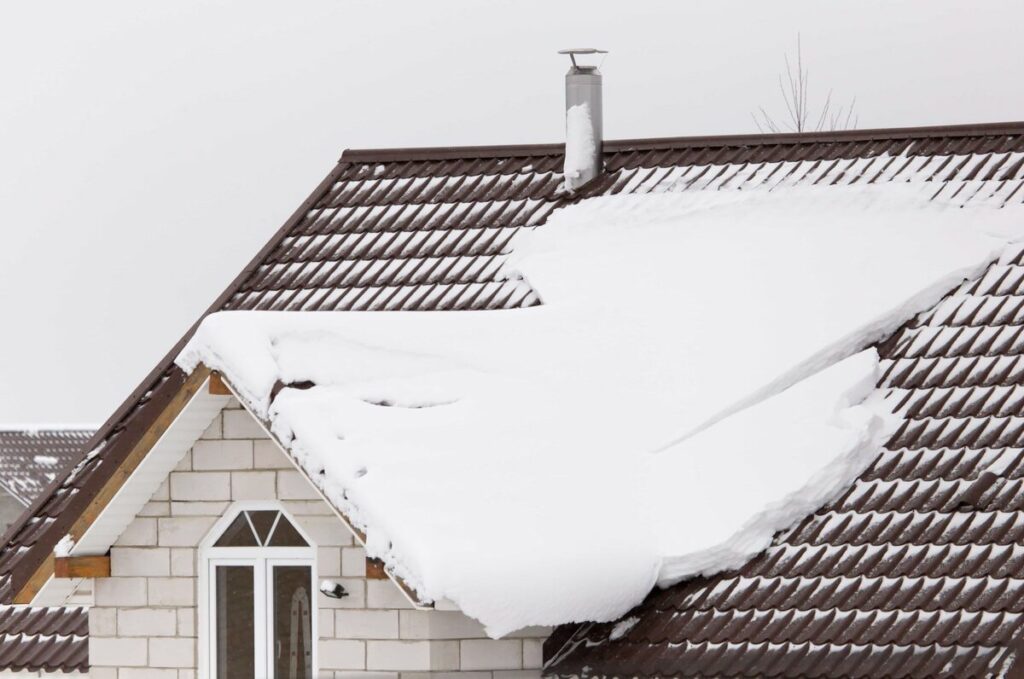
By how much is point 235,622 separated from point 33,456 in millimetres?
27226

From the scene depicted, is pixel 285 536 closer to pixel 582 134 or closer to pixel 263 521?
pixel 263 521

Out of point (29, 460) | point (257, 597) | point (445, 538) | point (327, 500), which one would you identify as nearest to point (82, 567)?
point (257, 597)

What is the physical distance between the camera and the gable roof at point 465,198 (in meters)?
11.4

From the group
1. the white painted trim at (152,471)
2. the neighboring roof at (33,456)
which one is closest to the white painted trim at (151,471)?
the white painted trim at (152,471)

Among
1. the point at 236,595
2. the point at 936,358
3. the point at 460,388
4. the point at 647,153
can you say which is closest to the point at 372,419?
the point at 460,388

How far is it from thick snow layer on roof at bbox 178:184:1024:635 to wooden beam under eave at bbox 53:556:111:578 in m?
1.33

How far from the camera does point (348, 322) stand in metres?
9.84

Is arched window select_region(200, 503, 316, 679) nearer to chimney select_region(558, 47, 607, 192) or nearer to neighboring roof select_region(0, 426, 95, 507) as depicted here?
chimney select_region(558, 47, 607, 192)

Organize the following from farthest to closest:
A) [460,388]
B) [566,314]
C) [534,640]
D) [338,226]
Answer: [338,226] < [566,314] < [460,388] < [534,640]

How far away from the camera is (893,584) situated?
8.60 m

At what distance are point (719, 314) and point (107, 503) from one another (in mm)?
4024

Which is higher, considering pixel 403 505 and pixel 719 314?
pixel 719 314

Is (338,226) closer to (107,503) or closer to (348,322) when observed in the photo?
(348,322)

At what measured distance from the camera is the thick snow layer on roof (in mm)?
8703
